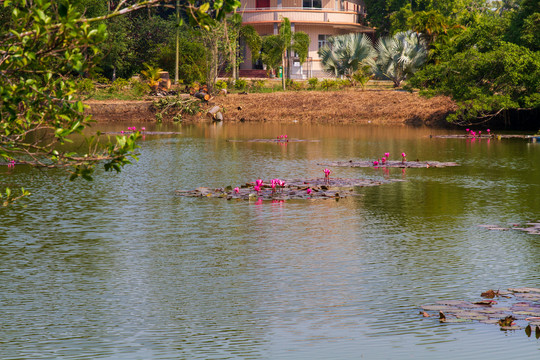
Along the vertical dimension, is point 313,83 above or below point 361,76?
below

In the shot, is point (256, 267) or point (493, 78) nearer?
point (256, 267)

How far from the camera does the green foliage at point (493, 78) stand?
152 ft

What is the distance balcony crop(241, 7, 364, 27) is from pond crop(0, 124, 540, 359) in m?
58.0

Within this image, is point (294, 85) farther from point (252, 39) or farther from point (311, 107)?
point (311, 107)

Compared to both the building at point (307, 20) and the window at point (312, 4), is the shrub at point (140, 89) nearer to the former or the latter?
the building at point (307, 20)

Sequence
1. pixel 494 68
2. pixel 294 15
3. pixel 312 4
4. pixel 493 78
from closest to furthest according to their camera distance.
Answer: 1. pixel 494 68
2. pixel 493 78
3. pixel 294 15
4. pixel 312 4

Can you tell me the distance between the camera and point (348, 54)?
7169 cm

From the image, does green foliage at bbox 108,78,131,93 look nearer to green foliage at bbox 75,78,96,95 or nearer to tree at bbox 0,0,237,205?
green foliage at bbox 75,78,96,95

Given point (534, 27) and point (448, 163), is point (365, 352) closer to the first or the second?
point (448, 163)

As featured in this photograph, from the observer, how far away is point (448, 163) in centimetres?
3266

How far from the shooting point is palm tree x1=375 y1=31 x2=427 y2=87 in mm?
66438

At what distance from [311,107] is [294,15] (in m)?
22.4

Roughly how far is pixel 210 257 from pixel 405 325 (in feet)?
17.9

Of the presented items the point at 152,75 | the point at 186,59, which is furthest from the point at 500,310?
the point at 186,59
